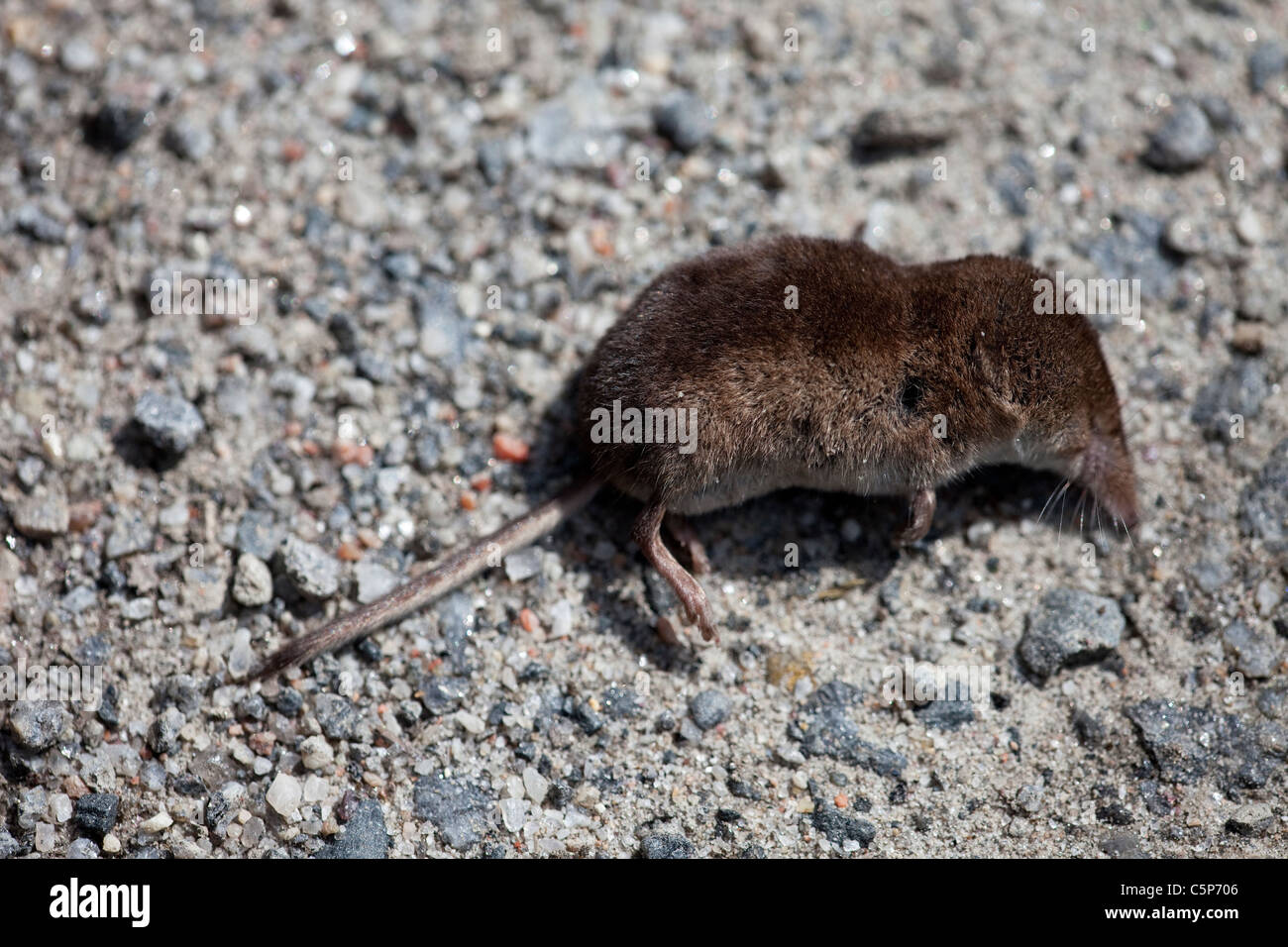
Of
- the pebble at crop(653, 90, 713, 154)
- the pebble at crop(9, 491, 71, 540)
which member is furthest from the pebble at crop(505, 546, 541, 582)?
the pebble at crop(653, 90, 713, 154)

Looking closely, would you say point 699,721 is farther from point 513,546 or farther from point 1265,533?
point 1265,533

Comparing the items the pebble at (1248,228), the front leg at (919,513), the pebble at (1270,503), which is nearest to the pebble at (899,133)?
the pebble at (1248,228)

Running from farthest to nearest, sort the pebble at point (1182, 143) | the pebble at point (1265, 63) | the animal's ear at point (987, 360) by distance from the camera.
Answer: the pebble at point (1265, 63), the pebble at point (1182, 143), the animal's ear at point (987, 360)

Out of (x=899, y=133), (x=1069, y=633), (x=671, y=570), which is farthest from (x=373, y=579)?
(x=899, y=133)

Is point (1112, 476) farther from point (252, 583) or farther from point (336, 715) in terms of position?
point (252, 583)

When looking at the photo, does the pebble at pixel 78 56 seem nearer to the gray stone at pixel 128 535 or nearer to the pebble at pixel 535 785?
the gray stone at pixel 128 535

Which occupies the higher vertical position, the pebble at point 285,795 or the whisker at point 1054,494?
the whisker at point 1054,494

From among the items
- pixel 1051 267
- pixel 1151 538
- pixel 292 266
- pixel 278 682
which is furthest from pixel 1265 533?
pixel 292 266
